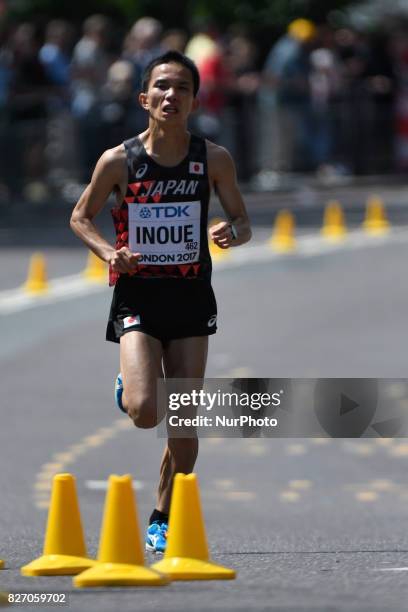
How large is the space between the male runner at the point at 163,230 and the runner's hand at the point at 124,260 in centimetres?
10

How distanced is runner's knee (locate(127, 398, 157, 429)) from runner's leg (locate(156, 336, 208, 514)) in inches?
7.7

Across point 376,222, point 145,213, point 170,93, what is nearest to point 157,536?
point 145,213

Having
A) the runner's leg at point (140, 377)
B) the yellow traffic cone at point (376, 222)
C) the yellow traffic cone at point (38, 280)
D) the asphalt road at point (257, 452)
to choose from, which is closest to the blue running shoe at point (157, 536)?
the asphalt road at point (257, 452)

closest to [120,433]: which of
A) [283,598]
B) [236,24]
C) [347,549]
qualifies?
[347,549]

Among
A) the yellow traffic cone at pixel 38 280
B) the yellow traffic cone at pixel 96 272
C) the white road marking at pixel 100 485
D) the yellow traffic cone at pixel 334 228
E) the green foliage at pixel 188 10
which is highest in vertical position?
the green foliage at pixel 188 10

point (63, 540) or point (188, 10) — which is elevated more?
point (188, 10)

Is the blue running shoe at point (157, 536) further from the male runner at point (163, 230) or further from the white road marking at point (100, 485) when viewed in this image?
the white road marking at point (100, 485)

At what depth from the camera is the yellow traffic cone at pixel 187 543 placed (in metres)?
6.77

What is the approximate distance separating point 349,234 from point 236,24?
15312 millimetres

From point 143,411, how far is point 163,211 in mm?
799

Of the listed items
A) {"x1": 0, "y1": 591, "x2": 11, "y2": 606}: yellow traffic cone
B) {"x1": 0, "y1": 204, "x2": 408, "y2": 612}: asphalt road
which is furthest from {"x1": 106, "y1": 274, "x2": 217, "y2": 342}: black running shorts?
{"x1": 0, "y1": 591, "x2": 11, "y2": 606}: yellow traffic cone

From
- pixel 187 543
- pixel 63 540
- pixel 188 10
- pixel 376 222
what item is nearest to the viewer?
pixel 187 543

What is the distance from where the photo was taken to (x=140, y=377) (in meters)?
7.45

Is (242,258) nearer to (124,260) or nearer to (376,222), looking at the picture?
(376,222)
